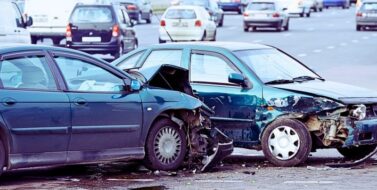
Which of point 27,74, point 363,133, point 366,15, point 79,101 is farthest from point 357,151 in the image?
point 366,15

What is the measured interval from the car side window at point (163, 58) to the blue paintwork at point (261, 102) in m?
0.52

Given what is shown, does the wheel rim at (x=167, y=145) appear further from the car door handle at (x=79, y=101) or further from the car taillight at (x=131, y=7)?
the car taillight at (x=131, y=7)

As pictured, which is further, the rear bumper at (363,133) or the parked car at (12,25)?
the parked car at (12,25)

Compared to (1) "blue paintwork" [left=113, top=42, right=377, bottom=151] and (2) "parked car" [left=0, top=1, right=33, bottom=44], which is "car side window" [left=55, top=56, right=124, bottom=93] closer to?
(1) "blue paintwork" [left=113, top=42, right=377, bottom=151]

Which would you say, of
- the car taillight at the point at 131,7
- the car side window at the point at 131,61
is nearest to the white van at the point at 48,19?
the car taillight at the point at 131,7

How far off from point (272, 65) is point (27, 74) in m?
3.65

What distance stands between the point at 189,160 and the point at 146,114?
903mm

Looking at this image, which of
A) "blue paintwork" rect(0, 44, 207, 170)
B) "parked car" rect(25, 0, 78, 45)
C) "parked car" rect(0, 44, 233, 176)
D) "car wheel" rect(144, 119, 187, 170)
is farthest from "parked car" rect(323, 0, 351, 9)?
"blue paintwork" rect(0, 44, 207, 170)

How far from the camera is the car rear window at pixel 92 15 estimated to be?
97.7ft

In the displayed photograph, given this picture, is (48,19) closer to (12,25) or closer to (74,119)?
(12,25)

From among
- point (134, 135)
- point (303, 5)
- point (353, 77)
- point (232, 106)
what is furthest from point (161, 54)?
point (303, 5)

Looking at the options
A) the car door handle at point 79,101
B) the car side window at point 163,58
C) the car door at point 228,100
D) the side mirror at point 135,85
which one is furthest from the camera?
the car side window at point 163,58

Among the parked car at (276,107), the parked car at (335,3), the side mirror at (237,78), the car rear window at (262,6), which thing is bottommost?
the parked car at (335,3)

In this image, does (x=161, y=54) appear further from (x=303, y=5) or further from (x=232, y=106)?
(x=303, y=5)
